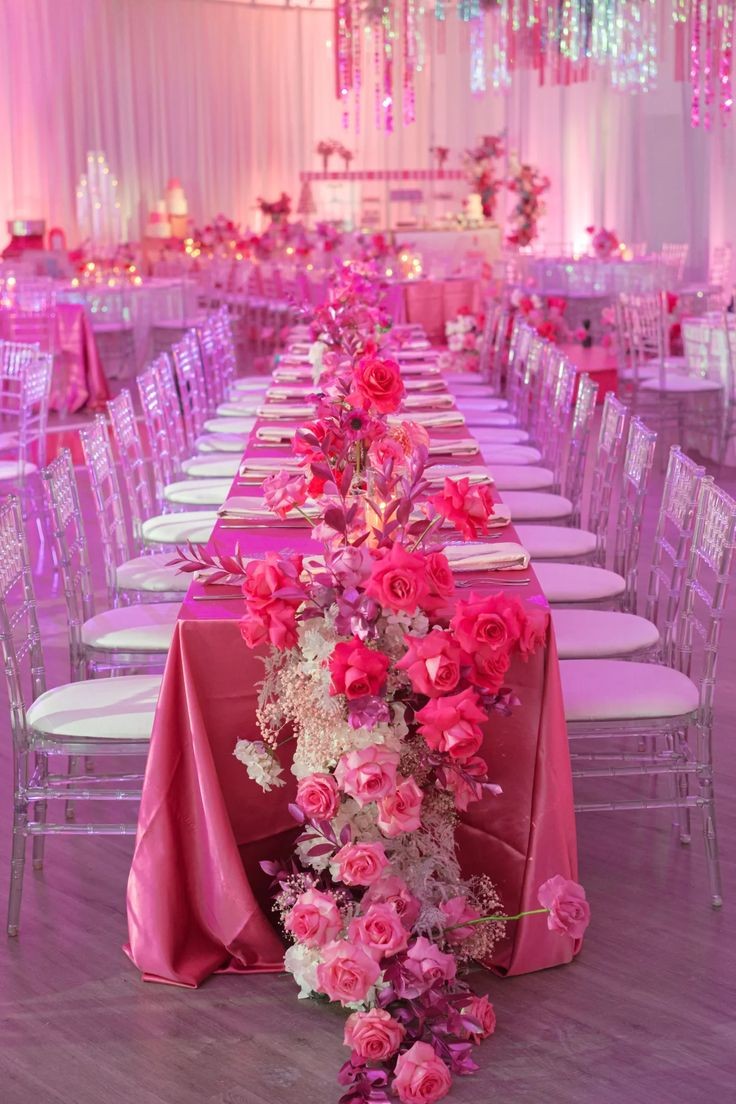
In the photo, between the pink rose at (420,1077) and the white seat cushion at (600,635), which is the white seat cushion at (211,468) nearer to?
the white seat cushion at (600,635)

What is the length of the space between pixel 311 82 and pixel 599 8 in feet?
32.4

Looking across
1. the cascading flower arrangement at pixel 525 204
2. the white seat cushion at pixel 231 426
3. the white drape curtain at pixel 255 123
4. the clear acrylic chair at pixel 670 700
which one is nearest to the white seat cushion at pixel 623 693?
the clear acrylic chair at pixel 670 700

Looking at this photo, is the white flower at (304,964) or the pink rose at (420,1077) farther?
the white flower at (304,964)

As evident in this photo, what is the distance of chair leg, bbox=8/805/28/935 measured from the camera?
2.88m

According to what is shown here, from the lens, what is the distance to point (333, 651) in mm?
2340

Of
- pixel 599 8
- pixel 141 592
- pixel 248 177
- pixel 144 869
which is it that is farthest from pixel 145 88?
pixel 144 869

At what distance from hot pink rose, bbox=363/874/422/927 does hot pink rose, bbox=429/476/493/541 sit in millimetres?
608

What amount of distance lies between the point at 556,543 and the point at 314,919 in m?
1.88

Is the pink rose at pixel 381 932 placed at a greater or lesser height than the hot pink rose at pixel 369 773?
lesser

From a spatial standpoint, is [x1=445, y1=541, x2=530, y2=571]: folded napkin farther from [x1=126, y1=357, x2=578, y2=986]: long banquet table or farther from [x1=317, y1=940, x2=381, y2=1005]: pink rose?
[x1=317, y1=940, x2=381, y2=1005]: pink rose

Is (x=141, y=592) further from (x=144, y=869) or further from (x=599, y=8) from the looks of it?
(x=599, y=8)

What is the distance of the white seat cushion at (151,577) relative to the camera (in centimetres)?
374

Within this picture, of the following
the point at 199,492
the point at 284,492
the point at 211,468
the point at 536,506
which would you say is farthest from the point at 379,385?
the point at 211,468

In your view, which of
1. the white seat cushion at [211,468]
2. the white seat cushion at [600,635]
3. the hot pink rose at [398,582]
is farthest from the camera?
the white seat cushion at [211,468]
